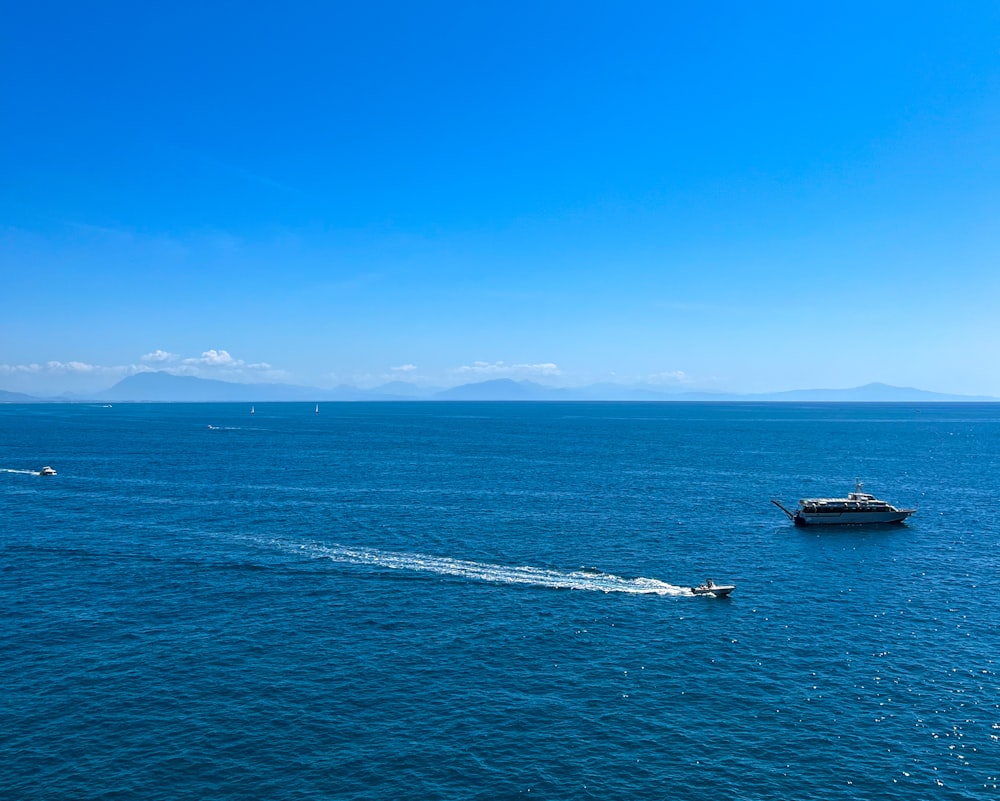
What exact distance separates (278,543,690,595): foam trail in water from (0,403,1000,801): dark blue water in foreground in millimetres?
538

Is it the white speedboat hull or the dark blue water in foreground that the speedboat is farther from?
the white speedboat hull

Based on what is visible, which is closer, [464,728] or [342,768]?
[342,768]

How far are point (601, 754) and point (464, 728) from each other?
36.5 ft

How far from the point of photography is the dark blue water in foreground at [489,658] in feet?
150

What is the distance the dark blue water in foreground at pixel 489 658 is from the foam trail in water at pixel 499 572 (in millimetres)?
538

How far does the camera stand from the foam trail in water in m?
83.2

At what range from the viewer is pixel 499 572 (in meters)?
88.4

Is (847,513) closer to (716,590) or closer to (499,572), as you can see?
(716,590)

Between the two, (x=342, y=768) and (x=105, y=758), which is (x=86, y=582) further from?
(x=342, y=768)

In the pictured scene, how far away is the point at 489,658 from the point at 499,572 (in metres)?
25.8

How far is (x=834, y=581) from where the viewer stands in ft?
295

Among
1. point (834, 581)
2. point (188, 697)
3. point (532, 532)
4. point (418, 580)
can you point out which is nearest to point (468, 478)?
point (532, 532)

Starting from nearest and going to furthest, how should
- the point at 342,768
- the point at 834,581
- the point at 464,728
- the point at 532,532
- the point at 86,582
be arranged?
the point at 342,768
the point at 464,728
the point at 86,582
the point at 834,581
the point at 532,532

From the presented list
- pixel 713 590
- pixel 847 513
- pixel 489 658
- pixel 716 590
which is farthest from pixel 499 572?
pixel 847 513
